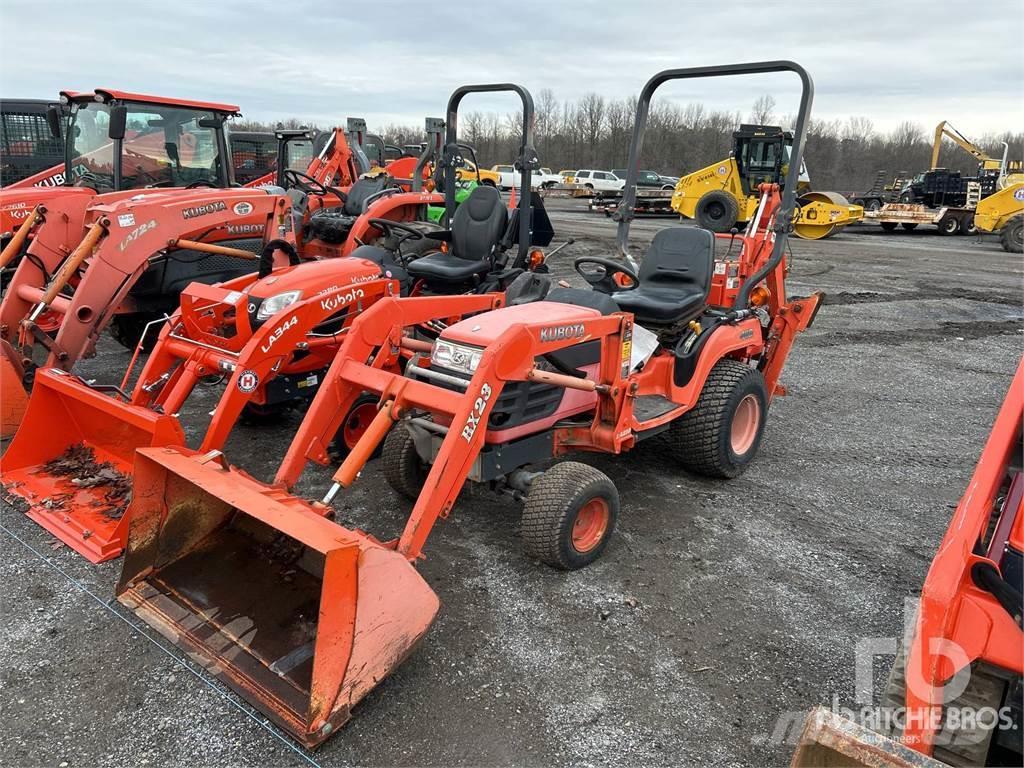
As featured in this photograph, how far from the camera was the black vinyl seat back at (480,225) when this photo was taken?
625 cm

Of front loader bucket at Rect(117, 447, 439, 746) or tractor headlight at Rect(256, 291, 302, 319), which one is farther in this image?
tractor headlight at Rect(256, 291, 302, 319)

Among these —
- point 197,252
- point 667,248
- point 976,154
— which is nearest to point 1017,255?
point 976,154

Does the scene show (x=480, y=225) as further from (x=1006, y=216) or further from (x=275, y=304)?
(x=1006, y=216)

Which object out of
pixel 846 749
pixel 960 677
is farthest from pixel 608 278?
pixel 846 749

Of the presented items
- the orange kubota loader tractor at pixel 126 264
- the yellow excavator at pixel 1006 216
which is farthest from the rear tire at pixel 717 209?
the orange kubota loader tractor at pixel 126 264

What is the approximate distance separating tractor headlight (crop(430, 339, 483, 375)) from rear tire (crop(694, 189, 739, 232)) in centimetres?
1583

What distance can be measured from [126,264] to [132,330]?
188cm

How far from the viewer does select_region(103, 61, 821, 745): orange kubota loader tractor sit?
8.02 ft

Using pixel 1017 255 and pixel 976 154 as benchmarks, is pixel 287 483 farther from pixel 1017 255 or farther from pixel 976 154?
pixel 976 154

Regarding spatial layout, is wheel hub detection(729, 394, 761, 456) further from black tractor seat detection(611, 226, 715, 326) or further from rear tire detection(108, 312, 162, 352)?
rear tire detection(108, 312, 162, 352)

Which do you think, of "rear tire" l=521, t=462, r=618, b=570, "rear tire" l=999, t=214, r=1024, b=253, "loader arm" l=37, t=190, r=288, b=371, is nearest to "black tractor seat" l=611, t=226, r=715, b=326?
"rear tire" l=521, t=462, r=618, b=570

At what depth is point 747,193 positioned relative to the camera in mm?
19000

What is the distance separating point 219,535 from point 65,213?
4.55m

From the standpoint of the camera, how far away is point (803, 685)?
2.73 meters
